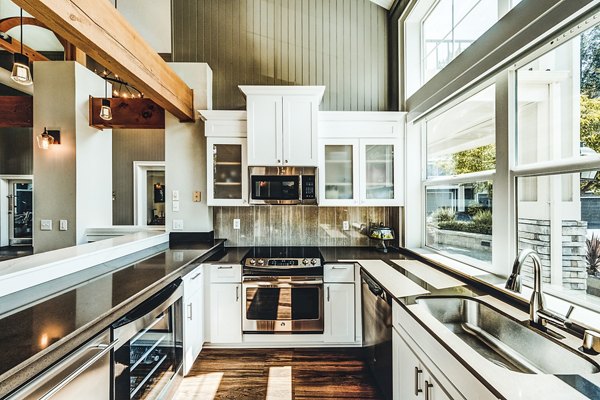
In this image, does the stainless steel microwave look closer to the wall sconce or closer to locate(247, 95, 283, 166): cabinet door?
locate(247, 95, 283, 166): cabinet door

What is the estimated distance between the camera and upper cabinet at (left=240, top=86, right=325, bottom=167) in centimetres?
283

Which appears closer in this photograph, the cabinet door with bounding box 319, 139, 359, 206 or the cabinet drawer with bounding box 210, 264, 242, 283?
the cabinet drawer with bounding box 210, 264, 242, 283

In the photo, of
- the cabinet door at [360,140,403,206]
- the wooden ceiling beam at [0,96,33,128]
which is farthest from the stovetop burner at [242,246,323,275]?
the wooden ceiling beam at [0,96,33,128]

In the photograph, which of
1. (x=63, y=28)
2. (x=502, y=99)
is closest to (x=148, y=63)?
(x=63, y=28)

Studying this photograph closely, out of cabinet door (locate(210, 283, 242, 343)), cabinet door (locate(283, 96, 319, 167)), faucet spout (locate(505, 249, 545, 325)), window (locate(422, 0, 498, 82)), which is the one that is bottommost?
cabinet door (locate(210, 283, 242, 343))

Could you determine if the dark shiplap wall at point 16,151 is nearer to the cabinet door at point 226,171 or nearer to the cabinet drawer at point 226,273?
the cabinet door at point 226,171

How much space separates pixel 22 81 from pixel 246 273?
2585 mm

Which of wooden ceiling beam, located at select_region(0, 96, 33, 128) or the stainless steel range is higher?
wooden ceiling beam, located at select_region(0, 96, 33, 128)

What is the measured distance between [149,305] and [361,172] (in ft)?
7.37

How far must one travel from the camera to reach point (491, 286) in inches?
Answer: 66.2

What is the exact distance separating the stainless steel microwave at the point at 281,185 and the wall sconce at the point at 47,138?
2.51 meters

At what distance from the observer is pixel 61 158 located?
346 centimetres

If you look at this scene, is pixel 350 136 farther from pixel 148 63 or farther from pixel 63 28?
pixel 63 28

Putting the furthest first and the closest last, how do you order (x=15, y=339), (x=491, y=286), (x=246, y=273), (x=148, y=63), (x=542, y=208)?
(x=246, y=273)
(x=148, y=63)
(x=491, y=286)
(x=542, y=208)
(x=15, y=339)
